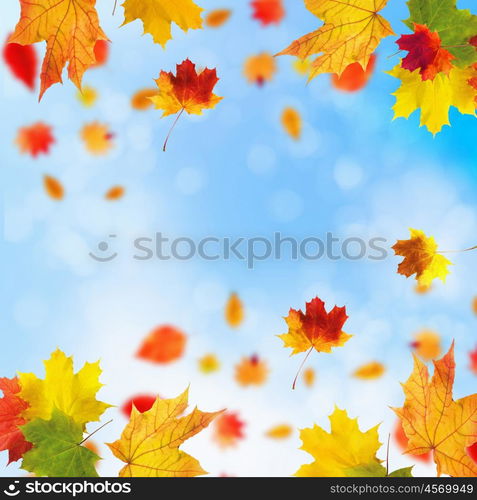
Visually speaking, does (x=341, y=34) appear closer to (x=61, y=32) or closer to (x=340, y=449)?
(x=61, y=32)

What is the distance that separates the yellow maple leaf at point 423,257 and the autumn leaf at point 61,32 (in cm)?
129

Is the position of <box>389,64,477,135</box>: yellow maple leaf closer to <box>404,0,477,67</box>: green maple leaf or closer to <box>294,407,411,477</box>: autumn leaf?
<box>404,0,477,67</box>: green maple leaf

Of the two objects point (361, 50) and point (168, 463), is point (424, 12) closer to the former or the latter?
point (361, 50)

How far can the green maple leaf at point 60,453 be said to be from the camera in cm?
124

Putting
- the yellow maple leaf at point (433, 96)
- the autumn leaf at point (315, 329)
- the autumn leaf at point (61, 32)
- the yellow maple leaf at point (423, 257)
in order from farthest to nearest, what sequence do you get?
the yellow maple leaf at point (423, 257) → the autumn leaf at point (315, 329) → the yellow maple leaf at point (433, 96) → the autumn leaf at point (61, 32)

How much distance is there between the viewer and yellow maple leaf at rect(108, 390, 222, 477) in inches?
48.9

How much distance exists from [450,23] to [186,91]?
952mm

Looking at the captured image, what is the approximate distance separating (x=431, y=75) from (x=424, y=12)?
6.8 inches

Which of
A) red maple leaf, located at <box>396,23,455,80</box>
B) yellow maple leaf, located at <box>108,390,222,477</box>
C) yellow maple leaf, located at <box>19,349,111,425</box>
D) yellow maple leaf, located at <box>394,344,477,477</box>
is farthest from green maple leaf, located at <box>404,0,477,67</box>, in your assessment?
yellow maple leaf, located at <box>19,349,111,425</box>

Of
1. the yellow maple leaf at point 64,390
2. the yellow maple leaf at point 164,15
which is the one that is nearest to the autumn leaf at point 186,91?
the yellow maple leaf at point 164,15

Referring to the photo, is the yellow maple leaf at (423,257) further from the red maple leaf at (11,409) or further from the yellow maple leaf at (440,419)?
the red maple leaf at (11,409)

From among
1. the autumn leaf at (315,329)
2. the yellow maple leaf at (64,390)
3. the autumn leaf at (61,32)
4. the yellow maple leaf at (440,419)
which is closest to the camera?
the autumn leaf at (61,32)
